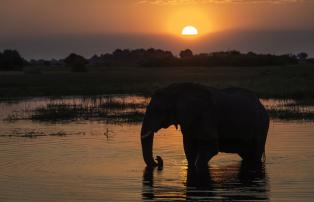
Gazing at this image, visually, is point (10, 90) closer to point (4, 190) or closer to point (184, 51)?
point (4, 190)

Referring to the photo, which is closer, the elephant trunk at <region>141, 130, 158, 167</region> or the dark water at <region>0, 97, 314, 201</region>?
the dark water at <region>0, 97, 314, 201</region>

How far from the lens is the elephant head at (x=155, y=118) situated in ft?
44.4

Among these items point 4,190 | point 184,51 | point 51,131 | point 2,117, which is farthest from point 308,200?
point 184,51

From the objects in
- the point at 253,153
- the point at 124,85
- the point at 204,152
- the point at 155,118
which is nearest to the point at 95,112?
the point at 253,153

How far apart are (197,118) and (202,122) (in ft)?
0.39

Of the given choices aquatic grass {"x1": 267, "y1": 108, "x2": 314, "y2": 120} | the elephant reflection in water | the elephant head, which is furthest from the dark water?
aquatic grass {"x1": 267, "y1": 108, "x2": 314, "y2": 120}

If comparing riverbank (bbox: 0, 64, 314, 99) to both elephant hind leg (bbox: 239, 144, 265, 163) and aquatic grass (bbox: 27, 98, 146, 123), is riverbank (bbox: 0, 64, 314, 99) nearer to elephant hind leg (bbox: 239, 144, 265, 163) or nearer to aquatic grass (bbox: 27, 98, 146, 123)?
aquatic grass (bbox: 27, 98, 146, 123)

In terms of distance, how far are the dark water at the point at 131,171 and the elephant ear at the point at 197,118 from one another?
73cm

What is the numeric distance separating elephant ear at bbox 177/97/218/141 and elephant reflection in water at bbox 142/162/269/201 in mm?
685

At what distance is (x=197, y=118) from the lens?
44.9ft

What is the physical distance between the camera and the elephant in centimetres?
1359

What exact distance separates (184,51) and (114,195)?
386ft

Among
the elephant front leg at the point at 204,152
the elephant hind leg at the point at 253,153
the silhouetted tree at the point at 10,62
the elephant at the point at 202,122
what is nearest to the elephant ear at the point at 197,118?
the elephant at the point at 202,122

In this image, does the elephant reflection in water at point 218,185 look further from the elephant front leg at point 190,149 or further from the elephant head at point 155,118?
the elephant head at point 155,118
